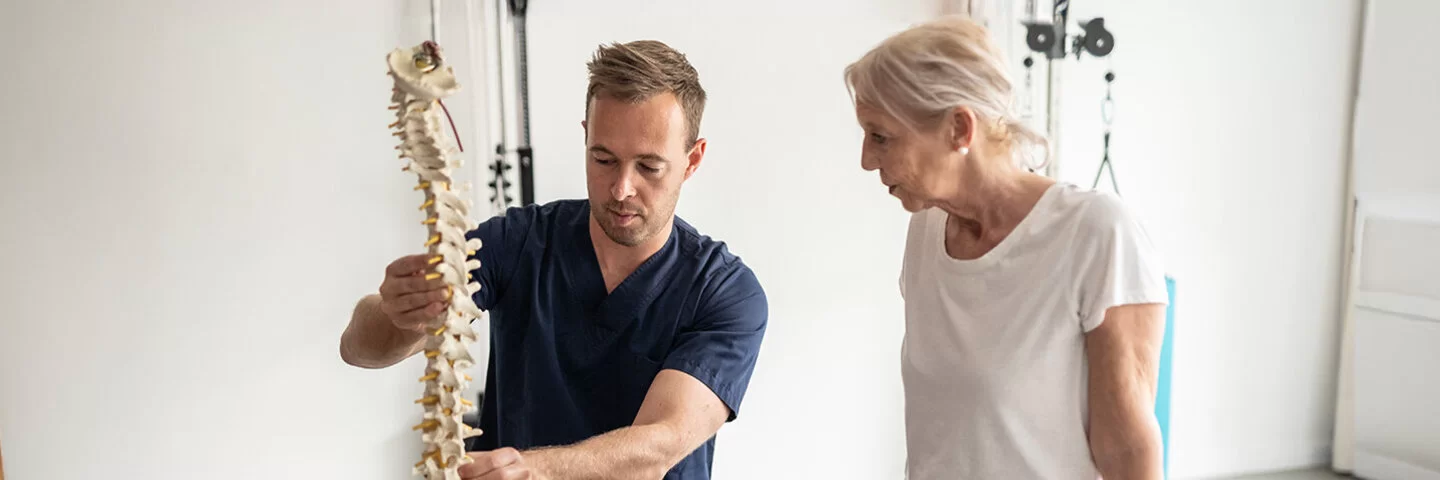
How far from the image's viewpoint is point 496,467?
3.68 ft

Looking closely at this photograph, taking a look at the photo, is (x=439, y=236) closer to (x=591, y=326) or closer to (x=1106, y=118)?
(x=591, y=326)

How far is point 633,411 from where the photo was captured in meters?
1.57

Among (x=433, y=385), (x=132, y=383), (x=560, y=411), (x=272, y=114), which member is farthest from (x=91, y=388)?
(x=433, y=385)

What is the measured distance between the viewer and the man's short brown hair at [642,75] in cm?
148

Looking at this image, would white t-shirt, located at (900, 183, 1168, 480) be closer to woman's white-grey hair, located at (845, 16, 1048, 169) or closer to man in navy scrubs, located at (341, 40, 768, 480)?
woman's white-grey hair, located at (845, 16, 1048, 169)

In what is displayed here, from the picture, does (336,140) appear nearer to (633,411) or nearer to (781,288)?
(781,288)

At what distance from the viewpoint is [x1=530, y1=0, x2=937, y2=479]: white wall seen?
111 inches

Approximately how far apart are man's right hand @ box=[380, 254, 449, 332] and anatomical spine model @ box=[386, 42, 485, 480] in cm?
2

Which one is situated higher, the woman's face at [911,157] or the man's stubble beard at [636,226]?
the woman's face at [911,157]

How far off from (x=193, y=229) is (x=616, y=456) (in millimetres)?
1705

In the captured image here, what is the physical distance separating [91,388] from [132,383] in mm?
85

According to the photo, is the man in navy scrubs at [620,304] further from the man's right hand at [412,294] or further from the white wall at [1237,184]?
the white wall at [1237,184]

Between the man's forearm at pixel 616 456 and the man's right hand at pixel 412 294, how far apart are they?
7.6 inches

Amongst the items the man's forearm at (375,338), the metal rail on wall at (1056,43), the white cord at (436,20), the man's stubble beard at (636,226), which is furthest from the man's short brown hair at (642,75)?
the metal rail on wall at (1056,43)
